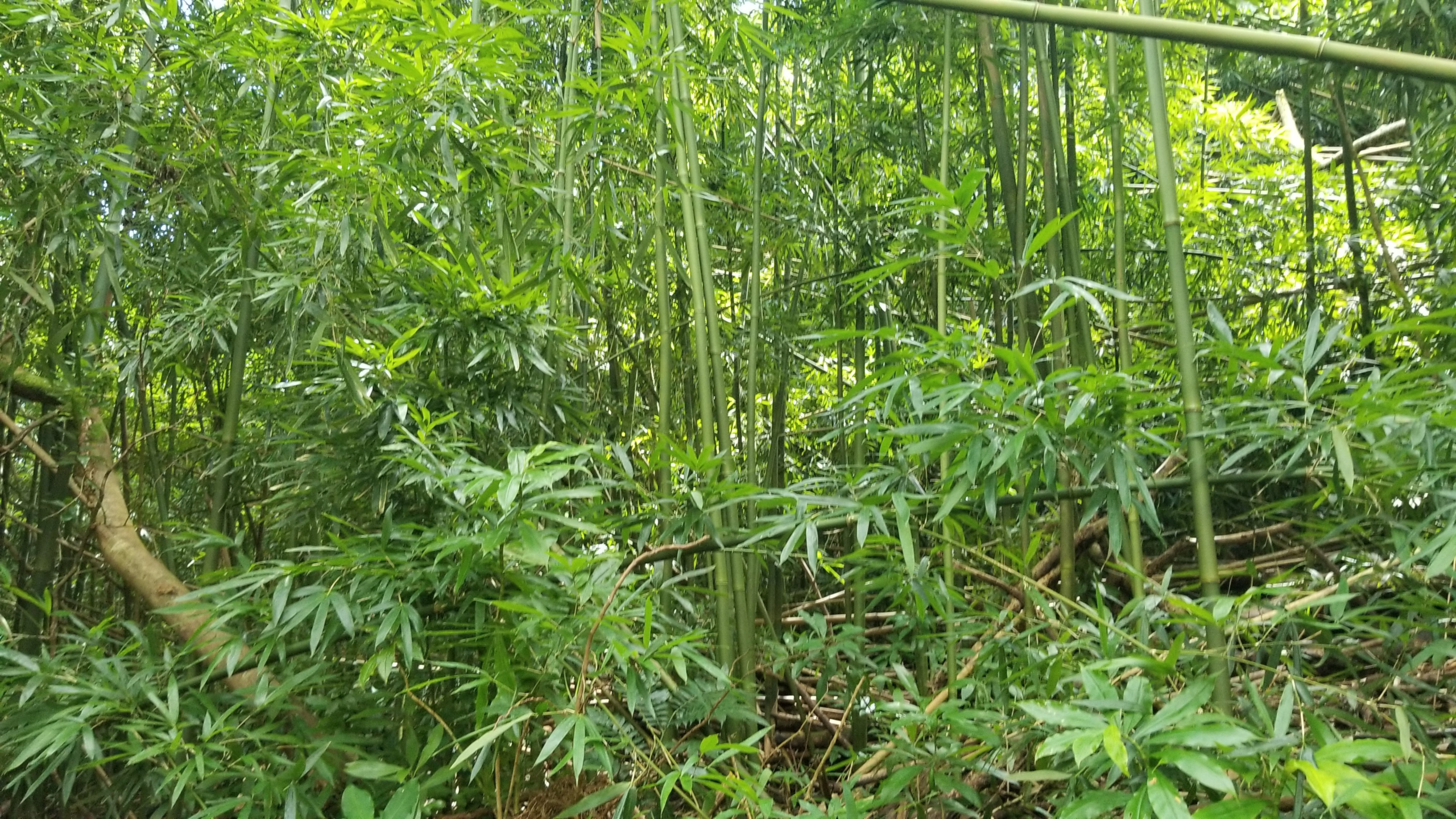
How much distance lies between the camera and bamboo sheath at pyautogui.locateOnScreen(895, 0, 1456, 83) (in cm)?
82

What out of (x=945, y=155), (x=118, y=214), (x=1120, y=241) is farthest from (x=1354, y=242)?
(x=118, y=214)

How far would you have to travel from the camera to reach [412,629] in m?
1.32

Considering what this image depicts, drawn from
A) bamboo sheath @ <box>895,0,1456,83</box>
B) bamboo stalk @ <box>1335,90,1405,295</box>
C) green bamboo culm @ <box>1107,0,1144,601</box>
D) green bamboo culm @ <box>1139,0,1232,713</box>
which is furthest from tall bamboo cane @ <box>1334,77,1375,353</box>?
bamboo sheath @ <box>895,0,1456,83</box>

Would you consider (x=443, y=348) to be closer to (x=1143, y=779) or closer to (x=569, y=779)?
(x=569, y=779)

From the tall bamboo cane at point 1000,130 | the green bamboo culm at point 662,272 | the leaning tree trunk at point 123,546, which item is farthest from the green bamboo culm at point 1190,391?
the leaning tree trunk at point 123,546

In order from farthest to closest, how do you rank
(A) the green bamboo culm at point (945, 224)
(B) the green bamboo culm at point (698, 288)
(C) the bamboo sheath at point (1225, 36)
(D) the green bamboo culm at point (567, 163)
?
(D) the green bamboo culm at point (567, 163) < (B) the green bamboo culm at point (698, 288) < (A) the green bamboo culm at point (945, 224) < (C) the bamboo sheath at point (1225, 36)

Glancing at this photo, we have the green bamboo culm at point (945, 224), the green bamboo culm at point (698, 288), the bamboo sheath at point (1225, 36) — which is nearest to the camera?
the bamboo sheath at point (1225, 36)

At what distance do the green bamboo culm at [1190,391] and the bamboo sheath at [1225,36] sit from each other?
0.21 metres

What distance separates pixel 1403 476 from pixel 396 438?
1.30m

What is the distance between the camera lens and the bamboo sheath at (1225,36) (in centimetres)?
82

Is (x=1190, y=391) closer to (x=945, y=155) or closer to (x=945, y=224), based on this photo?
(x=945, y=224)

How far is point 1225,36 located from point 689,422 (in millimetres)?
1757

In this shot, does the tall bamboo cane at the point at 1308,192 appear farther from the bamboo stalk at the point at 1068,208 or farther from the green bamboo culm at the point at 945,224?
the green bamboo culm at the point at 945,224

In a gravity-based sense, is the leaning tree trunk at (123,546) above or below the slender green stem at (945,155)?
below
